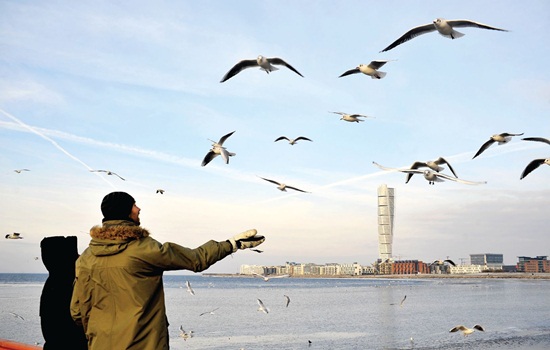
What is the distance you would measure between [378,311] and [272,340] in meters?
25.5

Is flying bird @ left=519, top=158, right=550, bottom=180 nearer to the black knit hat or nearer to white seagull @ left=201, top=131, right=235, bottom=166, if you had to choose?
white seagull @ left=201, top=131, right=235, bottom=166

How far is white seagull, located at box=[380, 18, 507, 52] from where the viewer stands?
12.4 m

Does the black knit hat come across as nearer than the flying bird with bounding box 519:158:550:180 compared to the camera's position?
Yes

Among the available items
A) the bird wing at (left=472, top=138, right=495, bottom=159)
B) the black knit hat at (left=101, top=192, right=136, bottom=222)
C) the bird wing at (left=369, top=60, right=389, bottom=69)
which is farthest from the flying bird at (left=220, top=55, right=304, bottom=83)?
the black knit hat at (left=101, top=192, right=136, bottom=222)

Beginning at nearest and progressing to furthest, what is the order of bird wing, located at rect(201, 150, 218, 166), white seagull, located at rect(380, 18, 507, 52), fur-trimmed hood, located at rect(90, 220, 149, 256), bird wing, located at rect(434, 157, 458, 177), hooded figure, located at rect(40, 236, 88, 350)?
1. fur-trimmed hood, located at rect(90, 220, 149, 256)
2. hooded figure, located at rect(40, 236, 88, 350)
3. white seagull, located at rect(380, 18, 507, 52)
4. bird wing, located at rect(201, 150, 218, 166)
5. bird wing, located at rect(434, 157, 458, 177)

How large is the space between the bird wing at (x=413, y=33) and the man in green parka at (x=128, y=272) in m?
10.4

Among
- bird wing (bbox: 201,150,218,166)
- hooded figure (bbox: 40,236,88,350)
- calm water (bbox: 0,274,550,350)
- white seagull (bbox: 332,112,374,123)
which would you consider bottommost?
calm water (bbox: 0,274,550,350)

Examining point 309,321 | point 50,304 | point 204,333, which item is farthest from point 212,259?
point 309,321

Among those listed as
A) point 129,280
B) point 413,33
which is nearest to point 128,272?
point 129,280

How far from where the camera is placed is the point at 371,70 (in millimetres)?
16062

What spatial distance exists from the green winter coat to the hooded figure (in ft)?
3.30

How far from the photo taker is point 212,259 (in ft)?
11.3

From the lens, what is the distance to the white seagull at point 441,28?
12.4 meters

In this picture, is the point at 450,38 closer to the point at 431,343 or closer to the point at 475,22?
the point at 475,22
